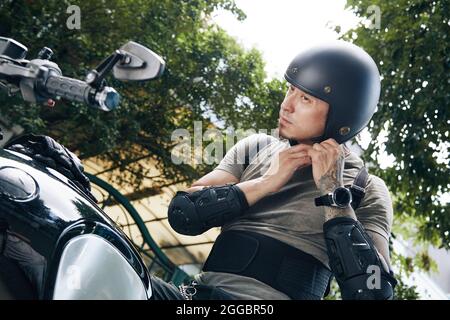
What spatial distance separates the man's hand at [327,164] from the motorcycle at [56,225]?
789mm

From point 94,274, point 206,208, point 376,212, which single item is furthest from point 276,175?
point 94,274

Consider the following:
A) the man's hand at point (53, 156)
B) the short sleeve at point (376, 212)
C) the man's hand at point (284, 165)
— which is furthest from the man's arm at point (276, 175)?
the man's hand at point (53, 156)

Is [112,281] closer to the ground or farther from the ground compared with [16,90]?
closer to the ground

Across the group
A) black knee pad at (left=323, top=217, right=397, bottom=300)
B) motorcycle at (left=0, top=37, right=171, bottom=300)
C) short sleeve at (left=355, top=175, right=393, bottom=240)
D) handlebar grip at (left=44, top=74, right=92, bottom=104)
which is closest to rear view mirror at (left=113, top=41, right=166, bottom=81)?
motorcycle at (left=0, top=37, right=171, bottom=300)

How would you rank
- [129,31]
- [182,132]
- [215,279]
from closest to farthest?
[215,279] → [182,132] → [129,31]

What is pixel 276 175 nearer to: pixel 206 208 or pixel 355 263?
pixel 206 208

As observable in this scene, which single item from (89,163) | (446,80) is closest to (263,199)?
(446,80)

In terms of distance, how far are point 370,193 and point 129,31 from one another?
9.49 m

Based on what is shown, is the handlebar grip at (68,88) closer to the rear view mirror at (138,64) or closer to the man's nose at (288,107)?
the rear view mirror at (138,64)

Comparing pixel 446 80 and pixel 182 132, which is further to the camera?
pixel 446 80

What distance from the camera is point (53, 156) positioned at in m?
1.95

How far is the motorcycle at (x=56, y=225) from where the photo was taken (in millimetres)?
1589
